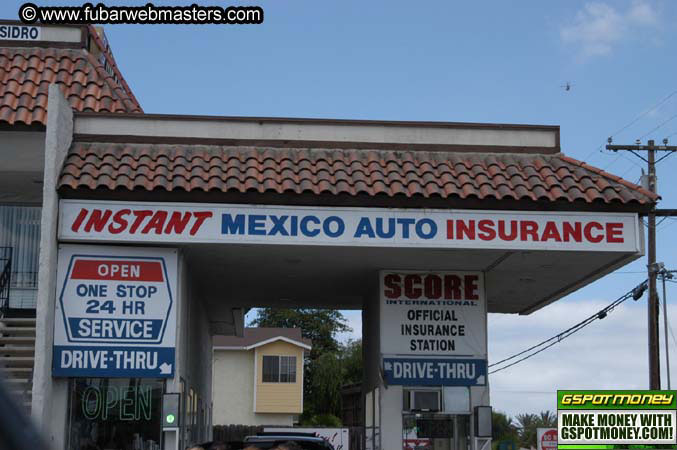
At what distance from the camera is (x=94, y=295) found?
1546 cm

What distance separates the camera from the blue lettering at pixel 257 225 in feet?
51.5

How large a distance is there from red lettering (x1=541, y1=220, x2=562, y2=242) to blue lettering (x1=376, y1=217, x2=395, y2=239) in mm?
2523

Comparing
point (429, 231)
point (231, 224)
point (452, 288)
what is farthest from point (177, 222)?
point (452, 288)

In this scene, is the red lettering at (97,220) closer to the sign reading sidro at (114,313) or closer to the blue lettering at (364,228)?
the sign reading sidro at (114,313)

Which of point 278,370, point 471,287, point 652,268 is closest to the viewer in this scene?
point 471,287

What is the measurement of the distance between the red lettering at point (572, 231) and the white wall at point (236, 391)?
3852 centimetres

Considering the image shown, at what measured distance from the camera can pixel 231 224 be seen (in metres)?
15.7

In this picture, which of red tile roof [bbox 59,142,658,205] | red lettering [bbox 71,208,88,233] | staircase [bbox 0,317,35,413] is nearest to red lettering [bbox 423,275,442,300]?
red tile roof [bbox 59,142,658,205]

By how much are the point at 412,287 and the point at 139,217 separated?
519 cm

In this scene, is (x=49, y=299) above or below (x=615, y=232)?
below

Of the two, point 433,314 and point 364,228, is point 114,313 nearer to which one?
point 364,228

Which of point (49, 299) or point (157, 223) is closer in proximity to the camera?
point (49, 299)

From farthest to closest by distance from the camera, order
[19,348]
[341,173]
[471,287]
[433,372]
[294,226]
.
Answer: [471,287] < [433,372] < [19,348] < [341,173] < [294,226]

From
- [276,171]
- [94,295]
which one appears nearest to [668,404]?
[276,171]
